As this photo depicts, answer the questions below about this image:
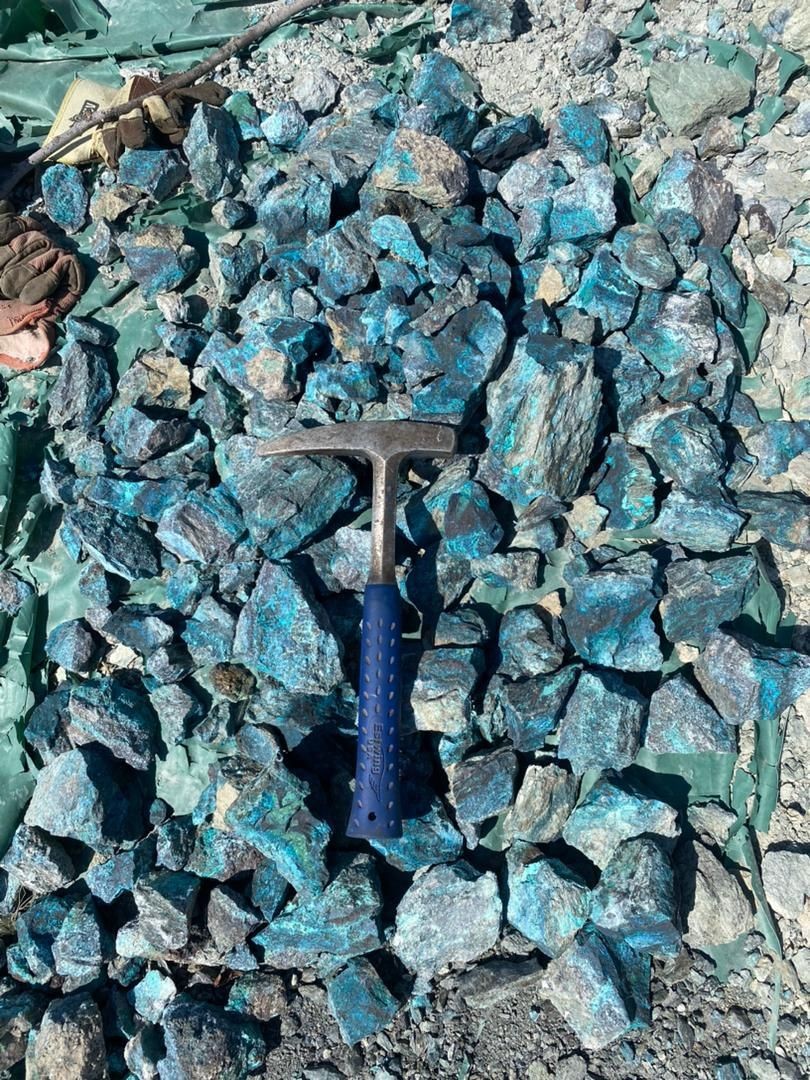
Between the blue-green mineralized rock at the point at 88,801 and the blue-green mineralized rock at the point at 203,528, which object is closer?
the blue-green mineralized rock at the point at 88,801

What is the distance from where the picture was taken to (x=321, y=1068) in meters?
2.44

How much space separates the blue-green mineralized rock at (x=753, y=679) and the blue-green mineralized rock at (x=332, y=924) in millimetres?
1288

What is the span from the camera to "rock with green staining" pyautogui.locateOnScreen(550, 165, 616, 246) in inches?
127

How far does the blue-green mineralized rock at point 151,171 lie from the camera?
362 cm

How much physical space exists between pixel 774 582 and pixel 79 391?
2831mm

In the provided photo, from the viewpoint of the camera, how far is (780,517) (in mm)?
2842

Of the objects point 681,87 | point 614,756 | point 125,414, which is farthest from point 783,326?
point 125,414

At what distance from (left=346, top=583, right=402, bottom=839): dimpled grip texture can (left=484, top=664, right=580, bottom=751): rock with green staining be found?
381mm

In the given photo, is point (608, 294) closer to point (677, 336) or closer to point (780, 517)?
point (677, 336)

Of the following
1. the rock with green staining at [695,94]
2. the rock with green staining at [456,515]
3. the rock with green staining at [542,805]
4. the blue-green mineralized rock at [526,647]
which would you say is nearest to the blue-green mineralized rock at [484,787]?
the rock with green staining at [542,805]

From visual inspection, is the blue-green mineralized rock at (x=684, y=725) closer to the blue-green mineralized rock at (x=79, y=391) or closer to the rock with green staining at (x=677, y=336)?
the rock with green staining at (x=677, y=336)

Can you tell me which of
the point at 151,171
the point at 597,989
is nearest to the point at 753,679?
the point at 597,989

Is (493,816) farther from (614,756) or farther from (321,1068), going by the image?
(321,1068)

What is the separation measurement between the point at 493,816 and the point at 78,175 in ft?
11.3
